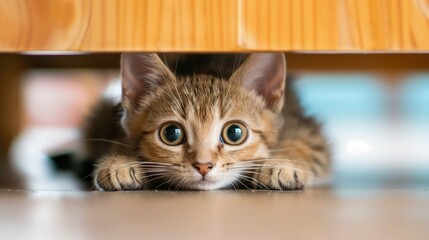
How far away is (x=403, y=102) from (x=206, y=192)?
651mm

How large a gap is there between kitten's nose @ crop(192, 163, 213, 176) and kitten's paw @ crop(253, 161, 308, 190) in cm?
11

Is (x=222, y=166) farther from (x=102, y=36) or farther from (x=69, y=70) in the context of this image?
(x=69, y=70)

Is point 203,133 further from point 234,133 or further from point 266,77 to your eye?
point 266,77

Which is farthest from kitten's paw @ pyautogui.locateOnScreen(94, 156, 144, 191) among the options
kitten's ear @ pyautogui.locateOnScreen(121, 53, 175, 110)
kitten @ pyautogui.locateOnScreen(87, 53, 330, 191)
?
kitten's ear @ pyautogui.locateOnScreen(121, 53, 175, 110)

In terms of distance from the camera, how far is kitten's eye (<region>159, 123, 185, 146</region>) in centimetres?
117

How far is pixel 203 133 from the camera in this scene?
1.15 metres

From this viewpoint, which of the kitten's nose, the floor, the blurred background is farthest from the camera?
the blurred background

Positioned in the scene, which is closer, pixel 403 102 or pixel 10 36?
pixel 10 36

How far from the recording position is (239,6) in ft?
2.83

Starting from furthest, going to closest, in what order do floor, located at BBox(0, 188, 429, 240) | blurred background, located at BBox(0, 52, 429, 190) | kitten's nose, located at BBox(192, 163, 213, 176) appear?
1. blurred background, located at BBox(0, 52, 429, 190)
2. kitten's nose, located at BBox(192, 163, 213, 176)
3. floor, located at BBox(0, 188, 429, 240)

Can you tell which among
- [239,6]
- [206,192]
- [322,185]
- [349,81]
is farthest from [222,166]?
[349,81]

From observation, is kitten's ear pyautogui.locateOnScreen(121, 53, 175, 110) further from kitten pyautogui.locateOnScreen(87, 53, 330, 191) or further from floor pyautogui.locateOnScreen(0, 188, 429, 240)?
floor pyautogui.locateOnScreen(0, 188, 429, 240)

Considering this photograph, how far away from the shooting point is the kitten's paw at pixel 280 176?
3.79 ft

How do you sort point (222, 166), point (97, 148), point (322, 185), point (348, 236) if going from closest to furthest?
point (348, 236)
point (222, 166)
point (322, 185)
point (97, 148)
